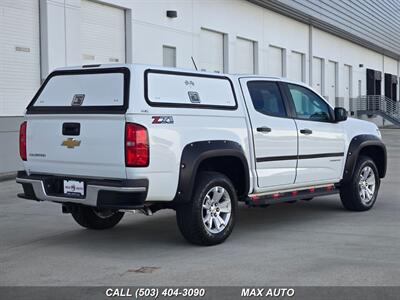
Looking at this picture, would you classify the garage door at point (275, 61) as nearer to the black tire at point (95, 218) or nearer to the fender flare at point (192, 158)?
the black tire at point (95, 218)

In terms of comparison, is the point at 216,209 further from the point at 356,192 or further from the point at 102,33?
the point at 102,33

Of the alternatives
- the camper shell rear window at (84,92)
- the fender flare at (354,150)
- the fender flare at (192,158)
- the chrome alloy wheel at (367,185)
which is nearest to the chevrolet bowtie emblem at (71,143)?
the camper shell rear window at (84,92)

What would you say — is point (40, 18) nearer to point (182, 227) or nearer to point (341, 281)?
point (182, 227)

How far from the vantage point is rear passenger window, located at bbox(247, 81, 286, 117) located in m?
A: 7.99

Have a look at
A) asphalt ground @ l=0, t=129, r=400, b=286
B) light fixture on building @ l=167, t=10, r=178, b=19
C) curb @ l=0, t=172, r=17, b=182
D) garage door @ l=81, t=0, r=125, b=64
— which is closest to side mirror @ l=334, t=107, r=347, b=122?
asphalt ground @ l=0, t=129, r=400, b=286

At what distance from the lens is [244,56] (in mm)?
25562

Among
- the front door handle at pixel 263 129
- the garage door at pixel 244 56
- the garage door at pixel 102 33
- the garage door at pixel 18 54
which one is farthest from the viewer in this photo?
the garage door at pixel 244 56

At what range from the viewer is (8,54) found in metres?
14.3

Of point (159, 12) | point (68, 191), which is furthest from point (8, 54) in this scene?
point (68, 191)

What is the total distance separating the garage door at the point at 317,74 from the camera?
113 ft

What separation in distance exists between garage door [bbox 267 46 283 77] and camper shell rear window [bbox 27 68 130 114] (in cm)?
2116

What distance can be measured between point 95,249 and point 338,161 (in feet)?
12.5

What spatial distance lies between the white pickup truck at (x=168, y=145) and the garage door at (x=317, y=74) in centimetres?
2633

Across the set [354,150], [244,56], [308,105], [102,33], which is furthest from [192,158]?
[244,56]
